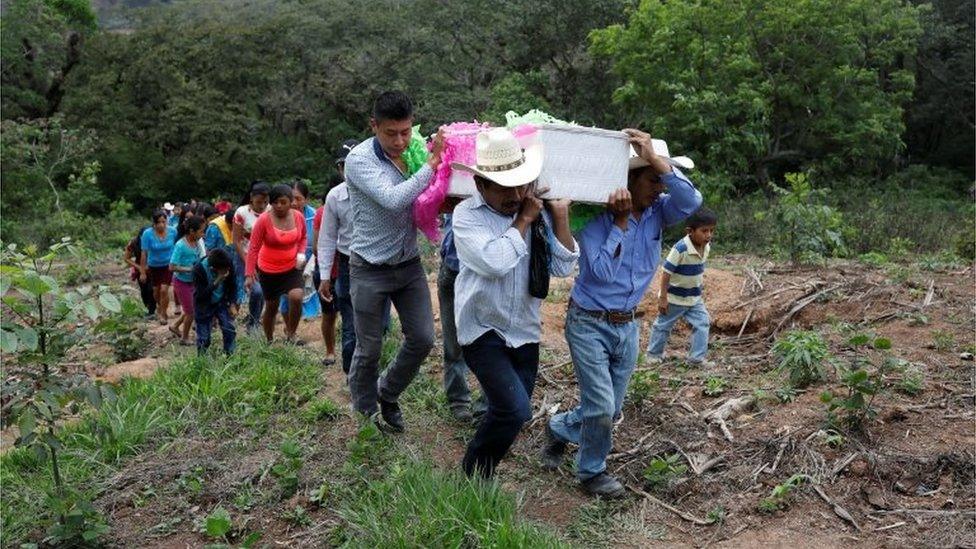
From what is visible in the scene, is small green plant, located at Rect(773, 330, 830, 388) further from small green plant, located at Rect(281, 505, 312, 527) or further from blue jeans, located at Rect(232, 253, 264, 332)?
blue jeans, located at Rect(232, 253, 264, 332)

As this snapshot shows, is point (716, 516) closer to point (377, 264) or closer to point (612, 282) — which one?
point (612, 282)

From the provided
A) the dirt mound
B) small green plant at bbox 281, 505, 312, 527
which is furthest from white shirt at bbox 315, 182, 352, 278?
the dirt mound

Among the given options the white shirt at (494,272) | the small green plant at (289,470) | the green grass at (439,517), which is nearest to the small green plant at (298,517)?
the small green plant at (289,470)

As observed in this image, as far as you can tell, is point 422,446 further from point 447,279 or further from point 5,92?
point 5,92

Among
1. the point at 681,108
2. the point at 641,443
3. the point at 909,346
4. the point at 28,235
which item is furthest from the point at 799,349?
the point at 28,235

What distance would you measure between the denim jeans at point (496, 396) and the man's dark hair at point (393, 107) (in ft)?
4.23

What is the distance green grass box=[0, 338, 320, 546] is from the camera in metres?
5.14

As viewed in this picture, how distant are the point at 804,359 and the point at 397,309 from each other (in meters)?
2.59

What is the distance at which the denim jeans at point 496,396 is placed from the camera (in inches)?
159

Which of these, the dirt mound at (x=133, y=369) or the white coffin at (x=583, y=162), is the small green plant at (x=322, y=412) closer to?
the dirt mound at (x=133, y=369)

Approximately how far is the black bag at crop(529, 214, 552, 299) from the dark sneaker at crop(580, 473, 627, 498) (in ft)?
3.53

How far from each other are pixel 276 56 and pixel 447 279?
30405 mm

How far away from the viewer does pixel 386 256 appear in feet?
16.1

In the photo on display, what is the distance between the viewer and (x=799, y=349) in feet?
18.7
